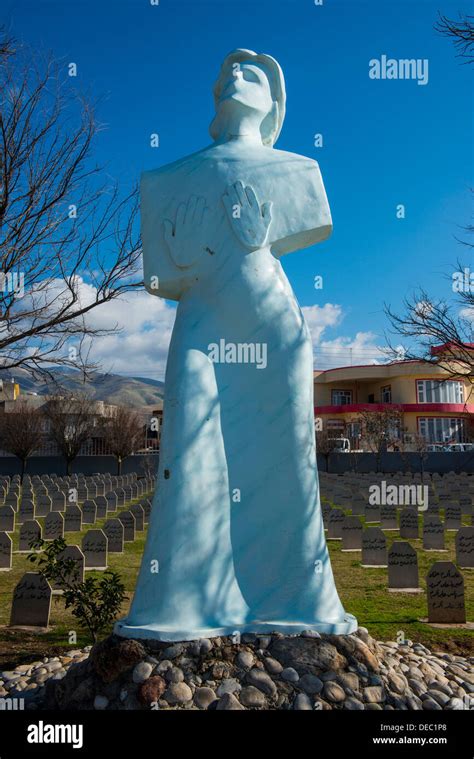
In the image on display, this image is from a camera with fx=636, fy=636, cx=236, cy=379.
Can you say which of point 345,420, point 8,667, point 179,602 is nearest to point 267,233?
point 179,602

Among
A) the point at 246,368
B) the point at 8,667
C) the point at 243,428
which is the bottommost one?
the point at 8,667

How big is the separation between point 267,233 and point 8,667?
4.57 metres

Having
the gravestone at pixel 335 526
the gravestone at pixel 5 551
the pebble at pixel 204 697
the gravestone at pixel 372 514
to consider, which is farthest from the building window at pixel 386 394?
the pebble at pixel 204 697

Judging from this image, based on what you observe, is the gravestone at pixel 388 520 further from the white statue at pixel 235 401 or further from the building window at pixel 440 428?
the building window at pixel 440 428

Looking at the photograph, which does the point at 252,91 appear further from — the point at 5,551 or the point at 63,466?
the point at 63,466

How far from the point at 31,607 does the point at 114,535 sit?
5055mm

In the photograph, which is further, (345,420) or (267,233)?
(345,420)

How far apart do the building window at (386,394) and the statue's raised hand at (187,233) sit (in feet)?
172

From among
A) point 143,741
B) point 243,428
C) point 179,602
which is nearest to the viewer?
point 143,741

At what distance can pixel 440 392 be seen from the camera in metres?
55.1

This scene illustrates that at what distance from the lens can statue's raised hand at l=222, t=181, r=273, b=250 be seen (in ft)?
16.4

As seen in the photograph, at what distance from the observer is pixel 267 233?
16.6ft

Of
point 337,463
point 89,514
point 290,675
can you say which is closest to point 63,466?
point 337,463

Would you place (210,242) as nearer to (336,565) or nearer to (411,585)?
(411,585)
